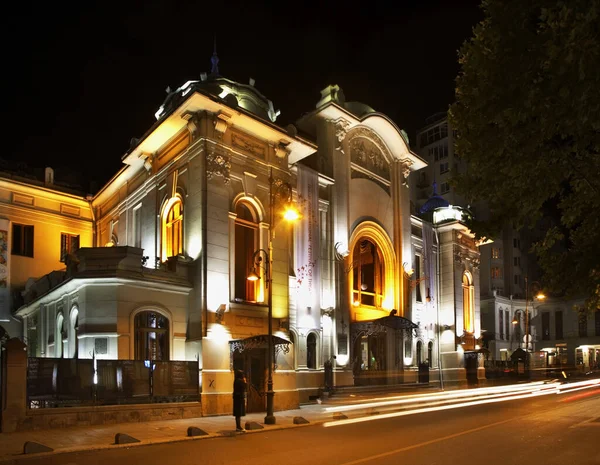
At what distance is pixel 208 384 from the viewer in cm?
2289

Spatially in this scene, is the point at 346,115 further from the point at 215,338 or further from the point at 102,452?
the point at 102,452

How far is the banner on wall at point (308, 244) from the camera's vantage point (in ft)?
95.8

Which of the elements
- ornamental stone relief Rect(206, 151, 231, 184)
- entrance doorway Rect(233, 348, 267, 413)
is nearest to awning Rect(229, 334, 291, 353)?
entrance doorway Rect(233, 348, 267, 413)

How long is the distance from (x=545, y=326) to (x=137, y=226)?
63.1 meters

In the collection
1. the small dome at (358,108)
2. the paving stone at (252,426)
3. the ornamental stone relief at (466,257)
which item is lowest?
the paving stone at (252,426)

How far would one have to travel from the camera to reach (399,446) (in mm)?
13695

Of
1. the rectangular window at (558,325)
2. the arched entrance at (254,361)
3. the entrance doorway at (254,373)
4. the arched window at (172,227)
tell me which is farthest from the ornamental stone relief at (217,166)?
the rectangular window at (558,325)

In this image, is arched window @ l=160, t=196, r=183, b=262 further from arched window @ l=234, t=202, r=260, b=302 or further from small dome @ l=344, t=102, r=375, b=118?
small dome @ l=344, t=102, r=375, b=118

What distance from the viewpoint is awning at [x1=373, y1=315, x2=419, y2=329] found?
3180cm

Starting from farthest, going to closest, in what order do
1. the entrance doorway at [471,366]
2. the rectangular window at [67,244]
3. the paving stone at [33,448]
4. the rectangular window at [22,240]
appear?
the entrance doorway at [471,366] → the rectangular window at [67,244] → the rectangular window at [22,240] → the paving stone at [33,448]

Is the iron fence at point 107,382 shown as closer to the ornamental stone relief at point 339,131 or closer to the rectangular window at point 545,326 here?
the ornamental stone relief at point 339,131

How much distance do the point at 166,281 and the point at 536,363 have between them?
200 ft

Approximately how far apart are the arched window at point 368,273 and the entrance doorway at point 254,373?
9.70 meters

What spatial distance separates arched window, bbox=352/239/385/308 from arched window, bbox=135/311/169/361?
42.4 ft
